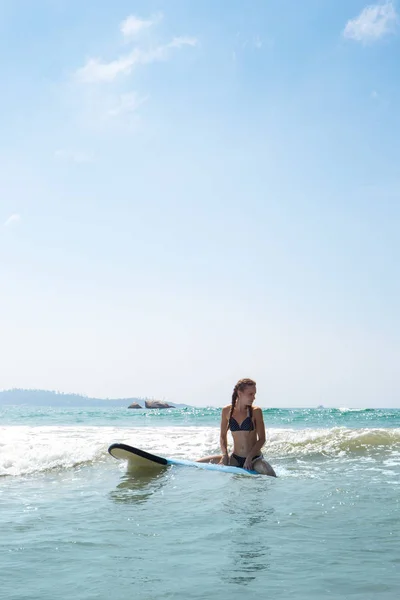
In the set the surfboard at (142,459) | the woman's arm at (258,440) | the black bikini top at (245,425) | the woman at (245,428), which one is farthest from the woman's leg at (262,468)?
the surfboard at (142,459)

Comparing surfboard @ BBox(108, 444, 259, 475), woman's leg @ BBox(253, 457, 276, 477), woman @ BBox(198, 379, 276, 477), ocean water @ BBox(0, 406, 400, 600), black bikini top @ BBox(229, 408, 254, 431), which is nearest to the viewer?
ocean water @ BBox(0, 406, 400, 600)

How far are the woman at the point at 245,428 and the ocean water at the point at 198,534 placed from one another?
0.59 meters

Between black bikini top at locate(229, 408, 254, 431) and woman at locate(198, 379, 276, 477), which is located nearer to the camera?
woman at locate(198, 379, 276, 477)

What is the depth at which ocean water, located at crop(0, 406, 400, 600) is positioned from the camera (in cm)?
381

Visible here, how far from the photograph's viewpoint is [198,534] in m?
5.23

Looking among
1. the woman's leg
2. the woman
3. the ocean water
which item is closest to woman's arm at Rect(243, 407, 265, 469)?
the woman

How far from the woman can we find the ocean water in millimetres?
594

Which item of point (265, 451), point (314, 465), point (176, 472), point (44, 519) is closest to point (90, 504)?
point (44, 519)

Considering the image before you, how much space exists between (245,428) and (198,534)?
14.7ft

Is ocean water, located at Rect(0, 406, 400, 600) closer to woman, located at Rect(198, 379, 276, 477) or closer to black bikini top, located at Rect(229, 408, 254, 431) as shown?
woman, located at Rect(198, 379, 276, 477)

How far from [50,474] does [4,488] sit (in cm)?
168

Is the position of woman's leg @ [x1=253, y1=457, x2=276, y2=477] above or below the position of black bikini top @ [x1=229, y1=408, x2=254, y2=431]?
below

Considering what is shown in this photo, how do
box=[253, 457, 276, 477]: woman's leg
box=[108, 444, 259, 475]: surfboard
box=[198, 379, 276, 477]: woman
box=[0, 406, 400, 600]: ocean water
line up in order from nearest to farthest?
1. box=[0, 406, 400, 600]: ocean water
2. box=[253, 457, 276, 477]: woman's leg
3. box=[198, 379, 276, 477]: woman
4. box=[108, 444, 259, 475]: surfboard

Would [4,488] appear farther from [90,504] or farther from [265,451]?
[265,451]
